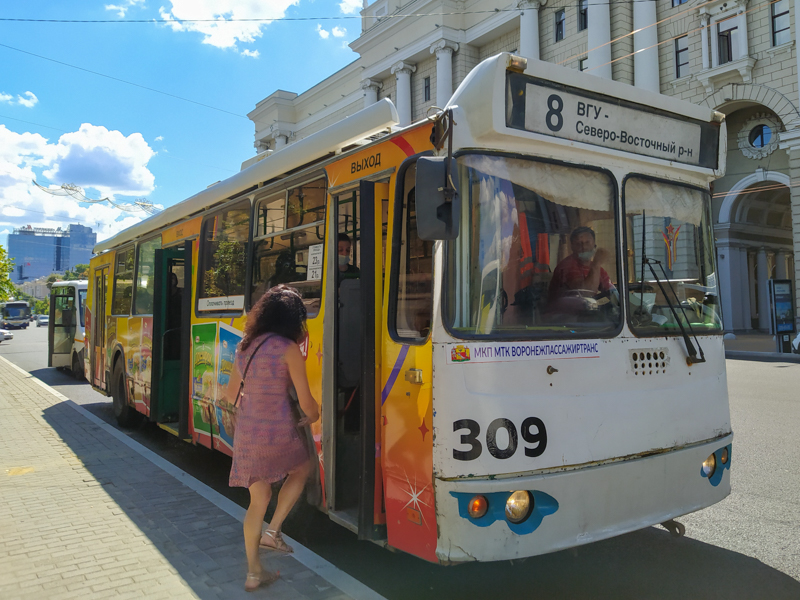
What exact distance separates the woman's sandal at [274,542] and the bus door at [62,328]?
15.0 m

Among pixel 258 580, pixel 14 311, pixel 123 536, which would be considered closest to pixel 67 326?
pixel 123 536

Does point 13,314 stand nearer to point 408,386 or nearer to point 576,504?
point 408,386

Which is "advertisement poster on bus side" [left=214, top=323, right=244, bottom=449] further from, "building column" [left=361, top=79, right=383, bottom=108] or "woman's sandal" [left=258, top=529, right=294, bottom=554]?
"building column" [left=361, top=79, right=383, bottom=108]

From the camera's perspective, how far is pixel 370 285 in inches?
158

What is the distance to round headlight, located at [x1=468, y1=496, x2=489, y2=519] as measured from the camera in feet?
11.0

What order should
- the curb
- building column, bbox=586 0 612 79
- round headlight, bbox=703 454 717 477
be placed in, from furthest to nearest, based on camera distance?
building column, bbox=586 0 612 79 → the curb → round headlight, bbox=703 454 717 477

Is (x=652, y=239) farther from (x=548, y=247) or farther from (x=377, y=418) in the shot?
(x=377, y=418)

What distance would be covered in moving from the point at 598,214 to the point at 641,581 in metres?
2.28

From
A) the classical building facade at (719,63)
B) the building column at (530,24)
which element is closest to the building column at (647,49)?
the classical building facade at (719,63)

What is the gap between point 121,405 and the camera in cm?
965

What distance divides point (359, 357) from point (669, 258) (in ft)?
6.91

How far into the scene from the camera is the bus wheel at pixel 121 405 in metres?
9.50

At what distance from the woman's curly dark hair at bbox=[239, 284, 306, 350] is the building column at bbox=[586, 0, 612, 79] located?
96.9 ft

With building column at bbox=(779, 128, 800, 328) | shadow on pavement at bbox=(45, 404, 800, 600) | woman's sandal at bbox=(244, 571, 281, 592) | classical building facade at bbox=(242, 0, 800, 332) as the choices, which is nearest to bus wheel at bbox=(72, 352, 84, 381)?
classical building facade at bbox=(242, 0, 800, 332)
